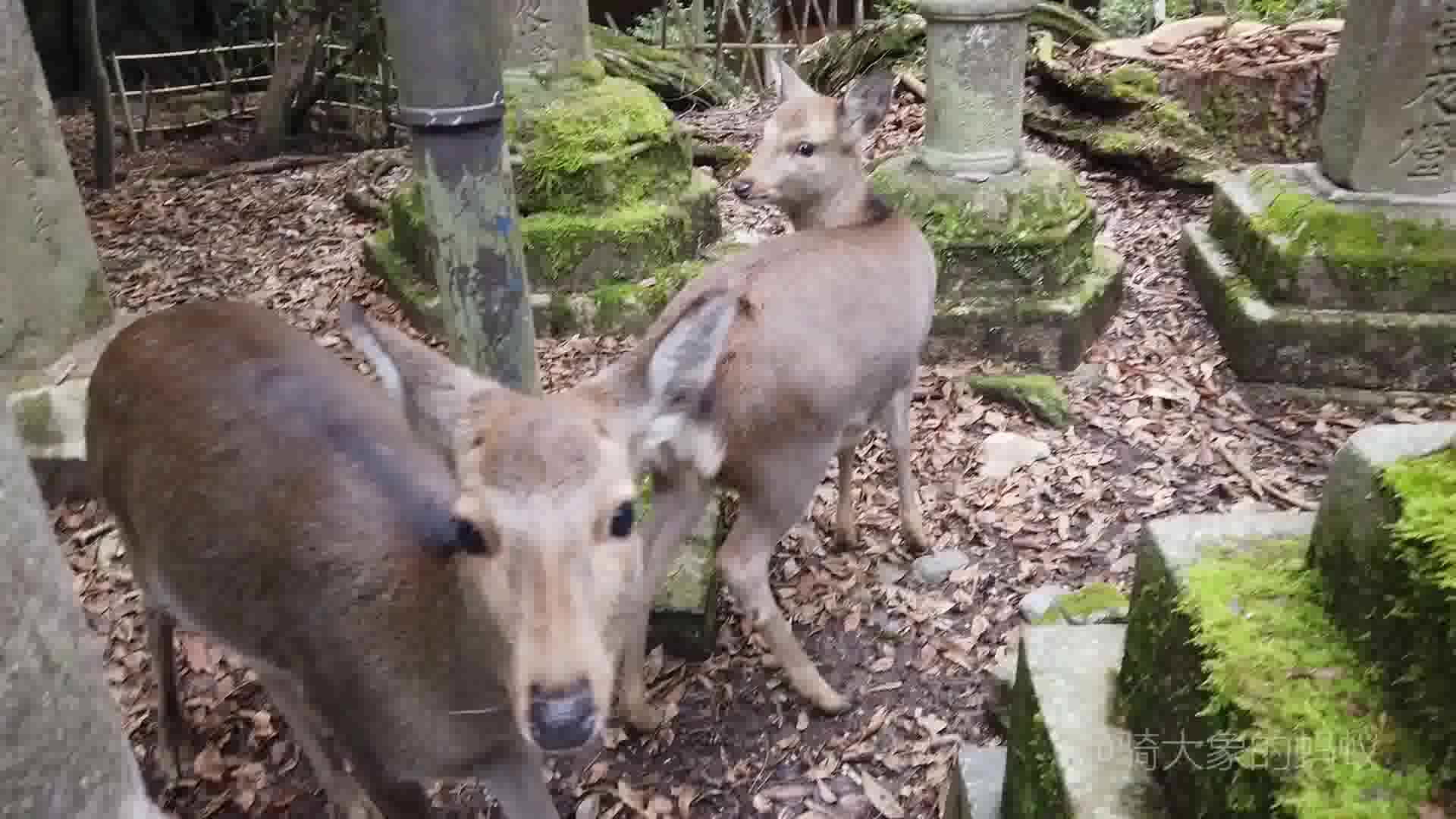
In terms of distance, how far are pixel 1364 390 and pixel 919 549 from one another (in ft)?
7.74

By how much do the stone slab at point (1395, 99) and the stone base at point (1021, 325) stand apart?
129 cm

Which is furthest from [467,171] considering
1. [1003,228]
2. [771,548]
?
[1003,228]

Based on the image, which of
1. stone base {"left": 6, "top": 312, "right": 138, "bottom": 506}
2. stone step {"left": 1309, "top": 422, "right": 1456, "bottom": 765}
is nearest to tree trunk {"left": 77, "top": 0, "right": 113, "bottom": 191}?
stone base {"left": 6, "top": 312, "right": 138, "bottom": 506}

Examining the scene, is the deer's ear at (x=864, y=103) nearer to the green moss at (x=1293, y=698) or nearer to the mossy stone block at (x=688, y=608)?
the mossy stone block at (x=688, y=608)

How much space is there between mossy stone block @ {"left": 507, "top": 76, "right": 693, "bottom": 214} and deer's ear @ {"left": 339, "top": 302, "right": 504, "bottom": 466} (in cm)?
298

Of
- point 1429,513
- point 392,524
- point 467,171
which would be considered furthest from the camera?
point 392,524

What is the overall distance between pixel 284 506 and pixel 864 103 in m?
3.14

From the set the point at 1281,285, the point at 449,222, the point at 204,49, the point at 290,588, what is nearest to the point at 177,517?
the point at 290,588

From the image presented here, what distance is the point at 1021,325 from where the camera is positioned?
5.14 m

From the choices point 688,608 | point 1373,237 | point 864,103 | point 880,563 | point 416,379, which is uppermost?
point 864,103

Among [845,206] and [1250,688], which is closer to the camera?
[1250,688]

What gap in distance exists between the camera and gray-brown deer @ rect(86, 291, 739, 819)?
6.67 feet

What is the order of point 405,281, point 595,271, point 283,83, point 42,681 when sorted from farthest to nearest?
point 283,83 < point 405,281 < point 595,271 < point 42,681

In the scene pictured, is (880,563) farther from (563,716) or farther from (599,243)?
(563,716)
